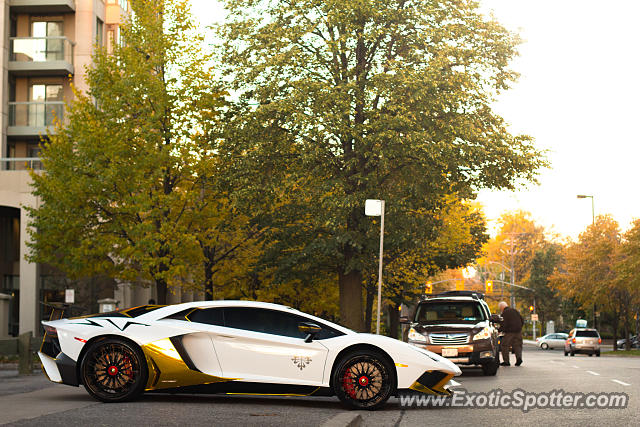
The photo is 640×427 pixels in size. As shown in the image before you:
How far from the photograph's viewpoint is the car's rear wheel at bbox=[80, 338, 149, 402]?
1066cm

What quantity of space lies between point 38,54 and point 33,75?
1139 mm

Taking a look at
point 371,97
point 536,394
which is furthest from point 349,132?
point 536,394

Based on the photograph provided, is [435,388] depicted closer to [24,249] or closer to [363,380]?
[363,380]

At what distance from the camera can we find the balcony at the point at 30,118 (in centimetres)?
3819

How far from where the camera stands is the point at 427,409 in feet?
37.2

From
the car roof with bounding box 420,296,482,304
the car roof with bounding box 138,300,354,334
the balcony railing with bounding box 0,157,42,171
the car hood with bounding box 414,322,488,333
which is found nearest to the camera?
the car roof with bounding box 138,300,354,334

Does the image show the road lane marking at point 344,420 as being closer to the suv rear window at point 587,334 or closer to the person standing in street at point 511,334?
the person standing in street at point 511,334

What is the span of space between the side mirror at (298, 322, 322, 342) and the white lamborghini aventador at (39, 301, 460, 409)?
1 centimetres

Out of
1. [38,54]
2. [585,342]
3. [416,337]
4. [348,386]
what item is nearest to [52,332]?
[348,386]

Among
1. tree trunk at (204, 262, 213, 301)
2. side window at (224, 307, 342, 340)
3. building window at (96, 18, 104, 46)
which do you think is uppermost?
building window at (96, 18, 104, 46)

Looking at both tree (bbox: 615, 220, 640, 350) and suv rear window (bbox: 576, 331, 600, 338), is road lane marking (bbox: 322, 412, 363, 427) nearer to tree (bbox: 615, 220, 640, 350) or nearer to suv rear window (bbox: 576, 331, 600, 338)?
suv rear window (bbox: 576, 331, 600, 338)

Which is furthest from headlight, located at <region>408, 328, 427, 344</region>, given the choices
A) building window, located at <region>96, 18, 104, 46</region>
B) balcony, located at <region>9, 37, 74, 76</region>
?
building window, located at <region>96, 18, 104, 46</region>

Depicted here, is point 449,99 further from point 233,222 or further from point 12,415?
point 12,415

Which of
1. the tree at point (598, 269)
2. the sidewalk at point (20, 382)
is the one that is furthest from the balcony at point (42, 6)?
the tree at point (598, 269)
